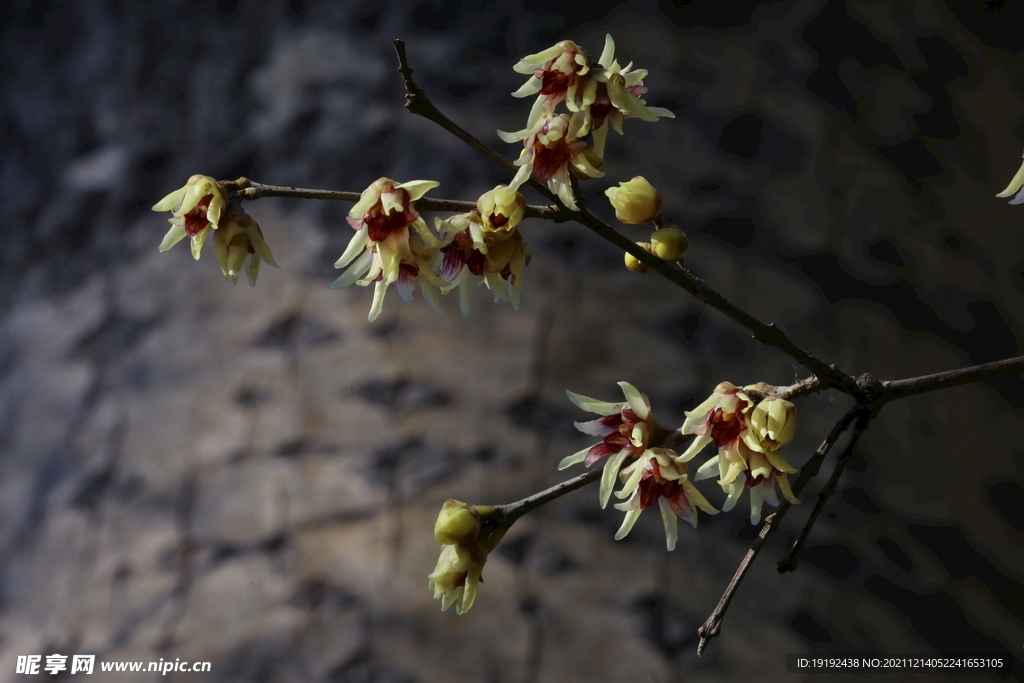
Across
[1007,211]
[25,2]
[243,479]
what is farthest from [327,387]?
[1007,211]

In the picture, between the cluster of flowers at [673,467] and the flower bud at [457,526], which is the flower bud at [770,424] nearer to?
the cluster of flowers at [673,467]

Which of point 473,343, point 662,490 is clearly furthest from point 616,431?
point 473,343

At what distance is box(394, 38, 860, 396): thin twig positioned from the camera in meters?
0.31

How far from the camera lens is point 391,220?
1.04ft

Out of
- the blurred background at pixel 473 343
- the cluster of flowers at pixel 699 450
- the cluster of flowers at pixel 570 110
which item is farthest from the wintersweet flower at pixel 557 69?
the blurred background at pixel 473 343

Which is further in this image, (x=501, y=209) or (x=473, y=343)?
(x=473, y=343)

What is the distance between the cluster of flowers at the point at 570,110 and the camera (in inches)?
12.5

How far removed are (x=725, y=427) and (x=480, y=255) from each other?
0.45 feet

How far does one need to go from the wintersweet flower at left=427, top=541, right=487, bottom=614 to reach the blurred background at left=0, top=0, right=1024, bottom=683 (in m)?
0.35

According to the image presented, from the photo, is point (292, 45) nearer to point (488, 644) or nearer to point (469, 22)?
point (469, 22)

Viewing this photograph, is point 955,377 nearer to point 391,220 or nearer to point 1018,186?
point 1018,186

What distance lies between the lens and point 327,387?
2.38 ft

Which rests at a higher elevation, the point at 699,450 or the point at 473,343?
the point at 699,450

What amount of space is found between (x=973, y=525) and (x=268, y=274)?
714 millimetres
